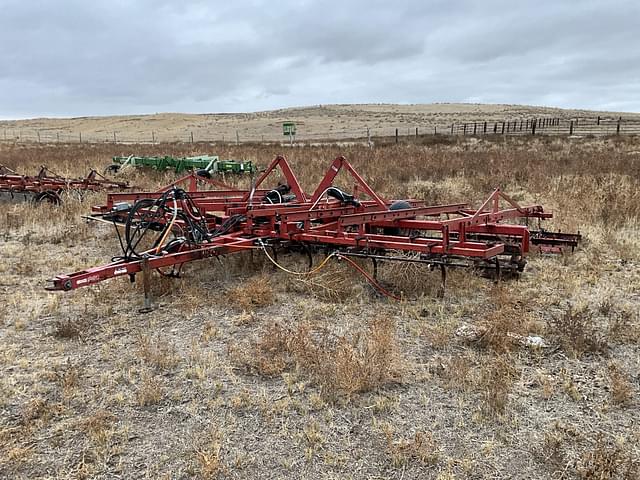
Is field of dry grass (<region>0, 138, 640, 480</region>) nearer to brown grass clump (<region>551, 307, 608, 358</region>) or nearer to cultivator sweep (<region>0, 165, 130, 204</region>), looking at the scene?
brown grass clump (<region>551, 307, 608, 358</region>)

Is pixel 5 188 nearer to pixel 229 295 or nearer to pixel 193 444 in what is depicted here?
pixel 229 295

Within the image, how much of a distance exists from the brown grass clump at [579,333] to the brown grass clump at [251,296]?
9.63 feet

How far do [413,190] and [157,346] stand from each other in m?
9.24

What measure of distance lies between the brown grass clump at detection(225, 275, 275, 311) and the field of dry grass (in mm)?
27

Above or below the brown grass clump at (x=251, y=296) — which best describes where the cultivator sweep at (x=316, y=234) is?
above

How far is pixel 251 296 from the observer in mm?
5719

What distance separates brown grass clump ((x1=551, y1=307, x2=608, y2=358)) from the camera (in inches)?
175

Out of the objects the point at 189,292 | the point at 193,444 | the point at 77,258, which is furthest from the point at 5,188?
the point at 193,444

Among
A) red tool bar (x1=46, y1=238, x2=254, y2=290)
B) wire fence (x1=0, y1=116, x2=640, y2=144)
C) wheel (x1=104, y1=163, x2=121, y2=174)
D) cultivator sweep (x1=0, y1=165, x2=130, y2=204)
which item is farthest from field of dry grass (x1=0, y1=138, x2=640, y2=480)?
wire fence (x1=0, y1=116, x2=640, y2=144)

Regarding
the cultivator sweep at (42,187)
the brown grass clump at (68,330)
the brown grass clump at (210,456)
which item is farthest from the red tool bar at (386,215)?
the cultivator sweep at (42,187)

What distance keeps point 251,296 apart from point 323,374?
1890 millimetres

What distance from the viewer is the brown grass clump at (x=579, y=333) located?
A: 4.43m

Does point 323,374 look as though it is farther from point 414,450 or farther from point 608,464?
point 608,464

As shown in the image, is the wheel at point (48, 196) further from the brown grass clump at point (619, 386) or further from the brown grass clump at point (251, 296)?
the brown grass clump at point (619, 386)
